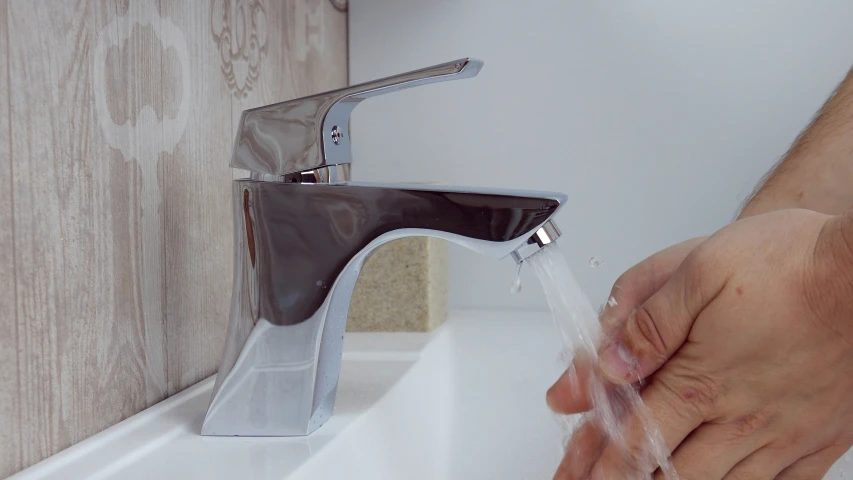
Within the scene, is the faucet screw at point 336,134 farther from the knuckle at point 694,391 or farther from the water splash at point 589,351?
the knuckle at point 694,391

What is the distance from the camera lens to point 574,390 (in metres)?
0.52

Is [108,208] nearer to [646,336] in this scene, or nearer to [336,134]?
[336,134]

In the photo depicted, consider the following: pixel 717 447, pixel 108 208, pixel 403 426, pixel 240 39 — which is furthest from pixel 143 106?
pixel 717 447

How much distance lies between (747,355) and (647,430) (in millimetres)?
78

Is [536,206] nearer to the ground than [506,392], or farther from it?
farther from it

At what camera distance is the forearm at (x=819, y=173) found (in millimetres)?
665

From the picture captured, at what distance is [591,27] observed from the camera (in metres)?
0.99

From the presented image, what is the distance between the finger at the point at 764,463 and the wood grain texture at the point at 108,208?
39cm

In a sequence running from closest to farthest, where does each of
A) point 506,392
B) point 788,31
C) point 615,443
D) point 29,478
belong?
1. point 29,478
2. point 615,443
3. point 506,392
4. point 788,31

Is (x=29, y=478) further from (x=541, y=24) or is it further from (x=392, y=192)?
(x=541, y=24)

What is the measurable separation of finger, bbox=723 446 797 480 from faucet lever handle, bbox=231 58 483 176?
1.06ft

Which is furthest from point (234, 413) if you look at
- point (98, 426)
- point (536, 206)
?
point (536, 206)

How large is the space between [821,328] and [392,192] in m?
0.25

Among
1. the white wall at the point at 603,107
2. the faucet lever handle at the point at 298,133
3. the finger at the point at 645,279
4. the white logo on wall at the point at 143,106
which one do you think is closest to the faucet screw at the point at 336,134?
the faucet lever handle at the point at 298,133
